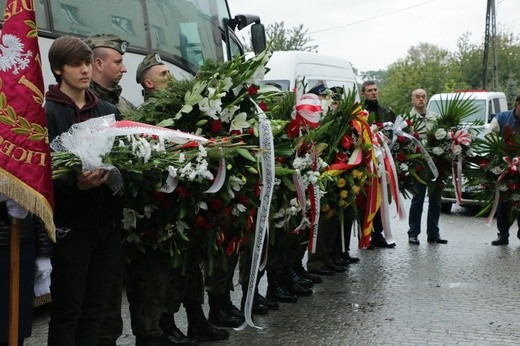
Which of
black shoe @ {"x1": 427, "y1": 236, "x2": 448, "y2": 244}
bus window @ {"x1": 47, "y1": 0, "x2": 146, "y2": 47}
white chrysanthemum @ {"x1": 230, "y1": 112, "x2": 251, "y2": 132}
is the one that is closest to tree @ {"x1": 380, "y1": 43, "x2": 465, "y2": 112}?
black shoe @ {"x1": 427, "y1": 236, "x2": 448, "y2": 244}

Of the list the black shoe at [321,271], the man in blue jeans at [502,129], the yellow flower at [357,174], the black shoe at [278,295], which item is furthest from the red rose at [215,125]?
the man in blue jeans at [502,129]

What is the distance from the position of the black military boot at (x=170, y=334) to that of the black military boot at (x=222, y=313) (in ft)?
2.10

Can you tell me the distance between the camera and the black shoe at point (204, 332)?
6277mm

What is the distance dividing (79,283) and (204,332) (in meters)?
2.05

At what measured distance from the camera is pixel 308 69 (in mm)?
16562

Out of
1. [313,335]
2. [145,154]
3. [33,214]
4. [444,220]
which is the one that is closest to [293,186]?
[313,335]

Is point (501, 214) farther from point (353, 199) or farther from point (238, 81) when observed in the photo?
point (238, 81)

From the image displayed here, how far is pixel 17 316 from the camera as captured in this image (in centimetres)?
403

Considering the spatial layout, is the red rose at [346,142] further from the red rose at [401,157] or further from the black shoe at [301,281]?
the red rose at [401,157]

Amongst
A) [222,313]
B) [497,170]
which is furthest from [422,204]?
[222,313]

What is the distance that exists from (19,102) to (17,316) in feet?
3.20

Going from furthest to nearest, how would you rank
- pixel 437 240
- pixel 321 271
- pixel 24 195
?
1. pixel 437 240
2. pixel 321 271
3. pixel 24 195

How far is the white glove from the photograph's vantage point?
13.7 feet

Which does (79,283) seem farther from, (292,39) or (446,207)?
(292,39)
